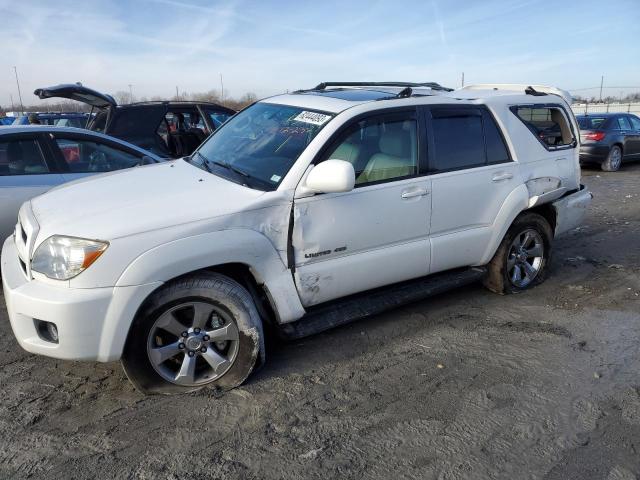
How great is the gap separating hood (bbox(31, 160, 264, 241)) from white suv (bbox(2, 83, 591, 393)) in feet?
0.04

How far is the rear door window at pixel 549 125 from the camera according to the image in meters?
4.73

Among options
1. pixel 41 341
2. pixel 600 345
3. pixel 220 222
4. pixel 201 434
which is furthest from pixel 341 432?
pixel 600 345

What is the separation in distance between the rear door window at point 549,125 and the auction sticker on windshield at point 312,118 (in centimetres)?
205

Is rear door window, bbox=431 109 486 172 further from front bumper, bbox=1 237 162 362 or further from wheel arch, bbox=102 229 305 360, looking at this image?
front bumper, bbox=1 237 162 362

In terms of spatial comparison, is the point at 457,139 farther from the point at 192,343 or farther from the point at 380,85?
the point at 192,343

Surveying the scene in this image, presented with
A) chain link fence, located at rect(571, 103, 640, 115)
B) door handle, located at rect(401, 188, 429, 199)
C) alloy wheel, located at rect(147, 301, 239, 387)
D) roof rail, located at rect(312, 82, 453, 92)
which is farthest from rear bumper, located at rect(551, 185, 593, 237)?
chain link fence, located at rect(571, 103, 640, 115)

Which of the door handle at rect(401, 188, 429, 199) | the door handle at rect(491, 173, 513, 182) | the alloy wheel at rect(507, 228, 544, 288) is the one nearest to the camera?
the door handle at rect(401, 188, 429, 199)

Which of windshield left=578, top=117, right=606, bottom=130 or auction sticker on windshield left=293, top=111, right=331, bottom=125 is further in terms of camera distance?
windshield left=578, top=117, right=606, bottom=130

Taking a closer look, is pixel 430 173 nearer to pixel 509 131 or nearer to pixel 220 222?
pixel 509 131

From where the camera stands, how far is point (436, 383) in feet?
11.0

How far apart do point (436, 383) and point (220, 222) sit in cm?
171

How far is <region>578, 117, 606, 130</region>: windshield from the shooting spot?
43.9ft

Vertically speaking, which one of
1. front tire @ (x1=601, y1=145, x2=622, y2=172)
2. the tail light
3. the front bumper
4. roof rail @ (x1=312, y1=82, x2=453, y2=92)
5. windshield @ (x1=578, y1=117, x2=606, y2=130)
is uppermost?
roof rail @ (x1=312, y1=82, x2=453, y2=92)

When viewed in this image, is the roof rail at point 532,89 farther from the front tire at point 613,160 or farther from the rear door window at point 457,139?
the front tire at point 613,160
